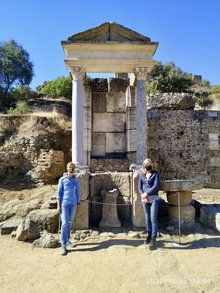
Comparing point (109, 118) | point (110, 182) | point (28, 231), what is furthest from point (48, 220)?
point (109, 118)

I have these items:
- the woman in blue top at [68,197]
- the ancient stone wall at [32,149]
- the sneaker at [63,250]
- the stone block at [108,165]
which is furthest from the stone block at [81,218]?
the ancient stone wall at [32,149]

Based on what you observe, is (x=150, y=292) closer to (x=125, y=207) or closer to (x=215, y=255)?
(x=215, y=255)

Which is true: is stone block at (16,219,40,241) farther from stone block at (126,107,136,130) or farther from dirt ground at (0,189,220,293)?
stone block at (126,107,136,130)

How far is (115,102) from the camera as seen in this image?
9297 millimetres

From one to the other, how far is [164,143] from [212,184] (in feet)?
11.1

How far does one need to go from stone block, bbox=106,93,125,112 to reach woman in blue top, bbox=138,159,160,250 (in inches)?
140

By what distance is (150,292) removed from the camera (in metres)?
3.93

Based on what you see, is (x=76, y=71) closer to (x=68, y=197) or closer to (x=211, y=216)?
(x=68, y=197)

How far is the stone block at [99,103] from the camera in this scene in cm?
923

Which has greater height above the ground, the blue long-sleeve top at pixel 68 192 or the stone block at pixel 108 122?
the stone block at pixel 108 122

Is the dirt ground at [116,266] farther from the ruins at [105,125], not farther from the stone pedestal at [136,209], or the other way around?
the ruins at [105,125]

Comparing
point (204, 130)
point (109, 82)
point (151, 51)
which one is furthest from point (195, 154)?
point (151, 51)

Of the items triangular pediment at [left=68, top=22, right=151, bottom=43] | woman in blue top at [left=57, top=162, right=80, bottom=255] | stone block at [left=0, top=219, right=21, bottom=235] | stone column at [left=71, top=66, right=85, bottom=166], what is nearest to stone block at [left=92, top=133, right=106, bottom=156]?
stone column at [left=71, top=66, right=85, bottom=166]

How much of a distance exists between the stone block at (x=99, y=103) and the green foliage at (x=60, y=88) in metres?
21.5
